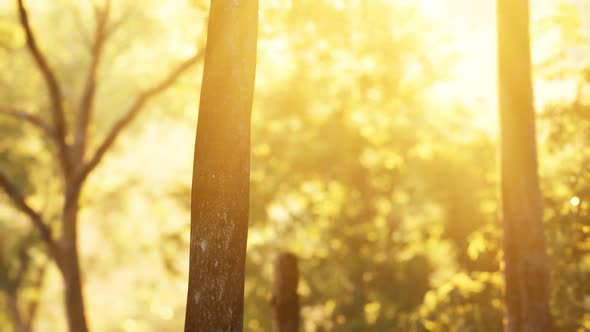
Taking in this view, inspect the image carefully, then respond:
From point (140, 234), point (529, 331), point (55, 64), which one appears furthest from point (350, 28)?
point (140, 234)

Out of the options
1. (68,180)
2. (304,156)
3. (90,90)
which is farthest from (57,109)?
(304,156)

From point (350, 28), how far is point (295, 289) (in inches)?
276

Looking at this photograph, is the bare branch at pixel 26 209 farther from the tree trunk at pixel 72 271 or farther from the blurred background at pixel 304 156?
the blurred background at pixel 304 156

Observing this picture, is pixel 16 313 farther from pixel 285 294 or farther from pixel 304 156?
pixel 285 294

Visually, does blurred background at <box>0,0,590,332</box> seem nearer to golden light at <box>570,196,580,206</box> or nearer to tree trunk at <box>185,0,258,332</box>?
golden light at <box>570,196,580,206</box>

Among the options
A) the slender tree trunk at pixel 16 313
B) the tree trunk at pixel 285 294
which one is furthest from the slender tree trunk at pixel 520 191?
the slender tree trunk at pixel 16 313

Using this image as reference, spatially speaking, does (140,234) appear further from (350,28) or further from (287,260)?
(287,260)

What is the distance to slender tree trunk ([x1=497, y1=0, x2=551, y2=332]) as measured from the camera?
36.5ft

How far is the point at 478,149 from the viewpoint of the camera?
3019 cm

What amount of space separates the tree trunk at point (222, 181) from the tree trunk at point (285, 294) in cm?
471

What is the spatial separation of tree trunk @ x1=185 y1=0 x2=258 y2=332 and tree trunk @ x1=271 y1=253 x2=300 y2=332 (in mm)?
4705

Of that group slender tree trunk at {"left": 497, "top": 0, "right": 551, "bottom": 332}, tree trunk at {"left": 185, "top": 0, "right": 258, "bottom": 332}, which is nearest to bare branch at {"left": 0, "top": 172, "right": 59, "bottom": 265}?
slender tree trunk at {"left": 497, "top": 0, "right": 551, "bottom": 332}

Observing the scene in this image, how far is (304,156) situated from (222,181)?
79.7 feet

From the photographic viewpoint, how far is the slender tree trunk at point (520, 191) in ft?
36.5
